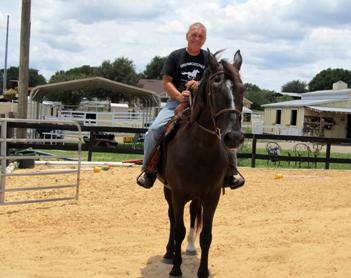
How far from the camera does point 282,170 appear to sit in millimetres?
14164

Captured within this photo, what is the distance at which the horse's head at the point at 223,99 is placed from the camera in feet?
11.5

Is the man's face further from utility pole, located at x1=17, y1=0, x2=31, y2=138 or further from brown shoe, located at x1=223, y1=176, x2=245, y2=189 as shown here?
utility pole, located at x1=17, y1=0, x2=31, y2=138

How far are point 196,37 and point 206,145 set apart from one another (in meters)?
1.33

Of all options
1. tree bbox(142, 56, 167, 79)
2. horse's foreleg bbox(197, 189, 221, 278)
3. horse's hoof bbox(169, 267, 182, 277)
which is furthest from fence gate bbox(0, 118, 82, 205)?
tree bbox(142, 56, 167, 79)

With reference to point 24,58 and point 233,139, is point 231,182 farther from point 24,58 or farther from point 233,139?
point 24,58

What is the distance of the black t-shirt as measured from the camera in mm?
5086

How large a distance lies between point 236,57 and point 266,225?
3.71 metres

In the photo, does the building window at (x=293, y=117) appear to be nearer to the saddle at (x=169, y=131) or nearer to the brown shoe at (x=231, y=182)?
the brown shoe at (x=231, y=182)

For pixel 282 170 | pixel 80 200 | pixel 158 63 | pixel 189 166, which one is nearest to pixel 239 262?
pixel 189 166

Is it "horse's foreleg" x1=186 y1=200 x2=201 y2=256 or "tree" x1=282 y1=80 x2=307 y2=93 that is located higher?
"tree" x1=282 y1=80 x2=307 y2=93

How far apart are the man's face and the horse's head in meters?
0.93

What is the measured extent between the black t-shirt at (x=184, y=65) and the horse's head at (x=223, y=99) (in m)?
0.95

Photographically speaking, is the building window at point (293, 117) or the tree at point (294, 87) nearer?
the building window at point (293, 117)

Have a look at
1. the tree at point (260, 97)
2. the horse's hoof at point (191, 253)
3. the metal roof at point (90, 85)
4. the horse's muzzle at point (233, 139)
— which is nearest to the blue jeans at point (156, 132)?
the horse's hoof at point (191, 253)
